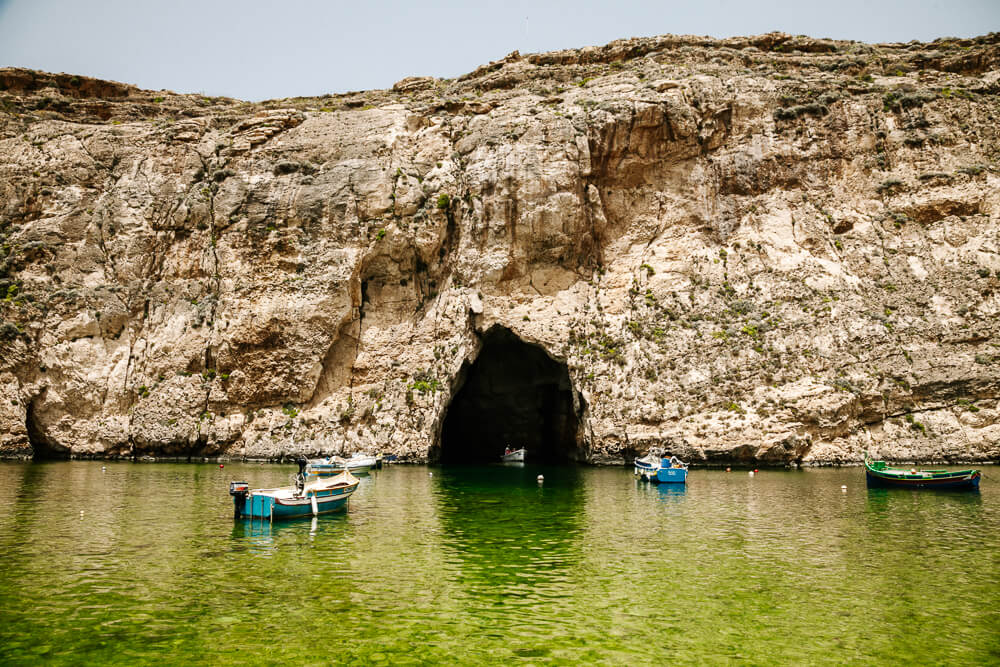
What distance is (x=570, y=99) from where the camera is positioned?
56656 millimetres

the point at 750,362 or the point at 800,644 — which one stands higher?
the point at 750,362

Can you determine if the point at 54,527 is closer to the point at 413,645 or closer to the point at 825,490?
the point at 413,645

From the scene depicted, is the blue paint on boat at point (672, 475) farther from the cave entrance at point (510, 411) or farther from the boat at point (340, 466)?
the cave entrance at point (510, 411)

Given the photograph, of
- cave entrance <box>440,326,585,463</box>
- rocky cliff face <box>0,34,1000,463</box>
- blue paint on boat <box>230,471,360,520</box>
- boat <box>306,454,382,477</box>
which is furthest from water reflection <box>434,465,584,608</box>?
cave entrance <box>440,326,585,463</box>

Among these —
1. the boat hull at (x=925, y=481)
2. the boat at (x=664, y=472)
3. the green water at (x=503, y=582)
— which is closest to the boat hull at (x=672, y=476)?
the boat at (x=664, y=472)

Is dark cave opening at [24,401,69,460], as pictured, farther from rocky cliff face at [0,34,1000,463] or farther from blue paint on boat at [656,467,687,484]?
blue paint on boat at [656,467,687,484]

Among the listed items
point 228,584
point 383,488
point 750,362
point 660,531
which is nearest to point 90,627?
point 228,584

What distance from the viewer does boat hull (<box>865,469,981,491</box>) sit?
31469mm

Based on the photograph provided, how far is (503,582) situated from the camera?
50.3ft

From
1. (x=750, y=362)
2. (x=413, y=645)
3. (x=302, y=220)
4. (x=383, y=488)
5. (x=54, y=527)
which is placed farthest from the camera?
(x=302, y=220)

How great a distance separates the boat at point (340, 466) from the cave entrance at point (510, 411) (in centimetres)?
1460

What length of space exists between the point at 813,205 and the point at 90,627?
53.1 meters

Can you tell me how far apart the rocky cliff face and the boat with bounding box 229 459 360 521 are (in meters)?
23.5

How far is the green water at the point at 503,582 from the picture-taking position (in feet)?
36.7
